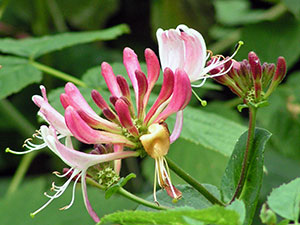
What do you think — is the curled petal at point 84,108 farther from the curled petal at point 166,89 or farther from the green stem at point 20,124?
the green stem at point 20,124


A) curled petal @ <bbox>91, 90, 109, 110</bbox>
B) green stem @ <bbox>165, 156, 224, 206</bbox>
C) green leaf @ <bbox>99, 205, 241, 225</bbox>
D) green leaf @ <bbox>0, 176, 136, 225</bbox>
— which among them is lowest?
green leaf @ <bbox>0, 176, 136, 225</bbox>

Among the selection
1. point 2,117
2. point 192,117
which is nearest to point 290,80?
point 192,117

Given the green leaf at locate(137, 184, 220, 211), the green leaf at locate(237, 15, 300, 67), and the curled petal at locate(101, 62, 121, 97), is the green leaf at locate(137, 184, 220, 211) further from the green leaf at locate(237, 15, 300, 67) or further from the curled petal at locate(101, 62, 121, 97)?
the green leaf at locate(237, 15, 300, 67)

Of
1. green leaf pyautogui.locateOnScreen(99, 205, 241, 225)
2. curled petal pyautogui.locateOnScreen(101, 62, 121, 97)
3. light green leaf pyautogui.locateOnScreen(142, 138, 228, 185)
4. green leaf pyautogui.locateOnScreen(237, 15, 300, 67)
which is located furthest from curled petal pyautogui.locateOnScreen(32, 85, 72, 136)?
green leaf pyautogui.locateOnScreen(237, 15, 300, 67)

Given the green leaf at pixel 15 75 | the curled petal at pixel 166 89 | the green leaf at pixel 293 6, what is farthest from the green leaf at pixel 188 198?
the green leaf at pixel 293 6

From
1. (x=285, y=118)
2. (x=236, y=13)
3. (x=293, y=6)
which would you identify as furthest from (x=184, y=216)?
(x=236, y=13)
